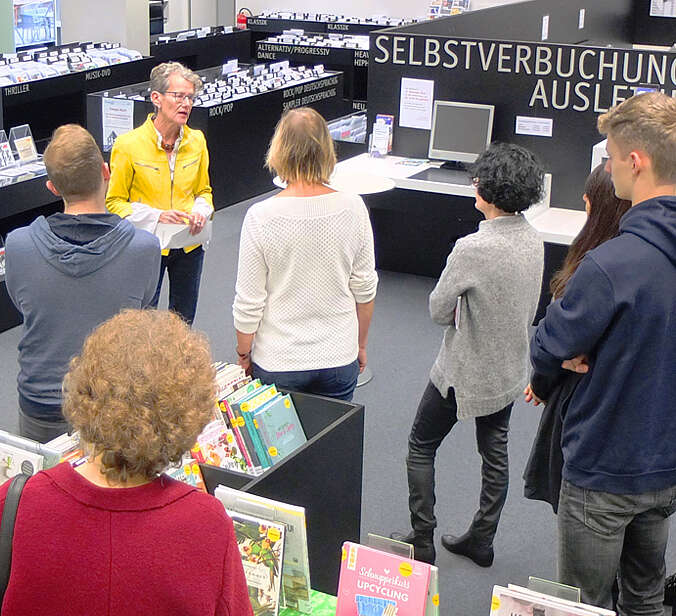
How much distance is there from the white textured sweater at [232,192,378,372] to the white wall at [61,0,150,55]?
883 cm

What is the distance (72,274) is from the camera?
8.40ft

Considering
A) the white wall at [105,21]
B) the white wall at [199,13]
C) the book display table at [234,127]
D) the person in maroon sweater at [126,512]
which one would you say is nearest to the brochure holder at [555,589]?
the person in maroon sweater at [126,512]

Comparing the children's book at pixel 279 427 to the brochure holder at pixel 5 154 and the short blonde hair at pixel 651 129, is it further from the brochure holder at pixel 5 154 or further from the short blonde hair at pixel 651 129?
the brochure holder at pixel 5 154

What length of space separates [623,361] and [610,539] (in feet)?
1.44

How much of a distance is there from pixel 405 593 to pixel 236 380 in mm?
1097

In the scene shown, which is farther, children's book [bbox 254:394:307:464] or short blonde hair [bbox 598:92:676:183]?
children's book [bbox 254:394:307:464]

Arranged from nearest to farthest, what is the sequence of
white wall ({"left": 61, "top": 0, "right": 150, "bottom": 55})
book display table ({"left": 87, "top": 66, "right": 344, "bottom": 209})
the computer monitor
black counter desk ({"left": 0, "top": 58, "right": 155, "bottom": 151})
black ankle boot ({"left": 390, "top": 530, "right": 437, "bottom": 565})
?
black ankle boot ({"left": 390, "top": 530, "right": 437, "bottom": 565}), the computer monitor, book display table ({"left": 87, "top": 66, "right": 344, "bottom": 209}), black counter desk ({"left": 0, "top": 58, "right": 155, "bottom": 151}), white wall ({"left": 61, "top": 0, "right": 150, "bottom": 55})

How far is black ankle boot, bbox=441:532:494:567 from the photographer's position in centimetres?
334

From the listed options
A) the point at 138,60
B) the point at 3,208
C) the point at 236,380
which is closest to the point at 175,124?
the point at 236,380

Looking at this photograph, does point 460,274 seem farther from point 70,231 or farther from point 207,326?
point 207,326

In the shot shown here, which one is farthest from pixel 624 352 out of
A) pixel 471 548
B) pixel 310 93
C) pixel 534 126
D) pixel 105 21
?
pixel 105 21

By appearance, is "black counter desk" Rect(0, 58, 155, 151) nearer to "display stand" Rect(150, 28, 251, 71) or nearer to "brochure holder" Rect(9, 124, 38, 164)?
"display stand" Rect(150, 28, 251, 71)

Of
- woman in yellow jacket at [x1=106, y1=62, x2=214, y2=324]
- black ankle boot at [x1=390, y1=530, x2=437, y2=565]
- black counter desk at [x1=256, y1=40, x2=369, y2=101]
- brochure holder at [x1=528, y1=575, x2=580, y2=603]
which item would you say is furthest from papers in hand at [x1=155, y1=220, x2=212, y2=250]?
black counter desk at [x1=256, y1=40, x2=369, y2=101]

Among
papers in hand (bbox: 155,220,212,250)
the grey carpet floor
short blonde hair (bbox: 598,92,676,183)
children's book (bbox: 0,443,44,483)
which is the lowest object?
the grey carpet floor
